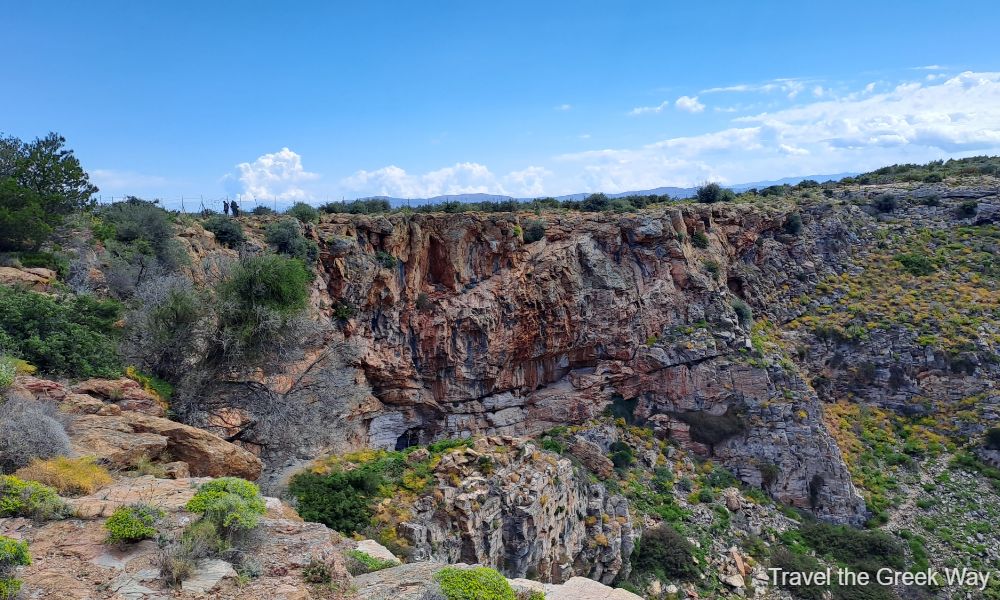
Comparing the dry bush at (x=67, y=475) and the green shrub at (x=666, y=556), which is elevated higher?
the dry bush at (x=67, y=475)

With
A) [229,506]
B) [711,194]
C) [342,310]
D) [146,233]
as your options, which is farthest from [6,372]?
[711,194]

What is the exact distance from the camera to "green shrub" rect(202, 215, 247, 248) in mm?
21062

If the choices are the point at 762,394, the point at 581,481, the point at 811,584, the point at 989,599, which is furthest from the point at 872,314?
the point at 581,481

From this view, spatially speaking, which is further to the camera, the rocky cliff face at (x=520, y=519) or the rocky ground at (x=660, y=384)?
the rocky ground at (x=660, y=384)

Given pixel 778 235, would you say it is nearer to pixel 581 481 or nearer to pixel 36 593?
pixel 581 481

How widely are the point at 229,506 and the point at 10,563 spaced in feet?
6.55

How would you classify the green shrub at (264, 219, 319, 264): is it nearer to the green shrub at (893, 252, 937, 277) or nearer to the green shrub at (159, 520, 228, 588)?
the green shrub at (159, 520, 228, 588)

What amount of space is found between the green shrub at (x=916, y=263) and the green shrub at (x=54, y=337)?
37.5 m

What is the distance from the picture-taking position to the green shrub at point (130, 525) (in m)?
6.14

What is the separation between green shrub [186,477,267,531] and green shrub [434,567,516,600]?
7.93 ft

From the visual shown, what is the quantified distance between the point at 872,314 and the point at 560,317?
17220 millimetres

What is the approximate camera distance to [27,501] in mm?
6391

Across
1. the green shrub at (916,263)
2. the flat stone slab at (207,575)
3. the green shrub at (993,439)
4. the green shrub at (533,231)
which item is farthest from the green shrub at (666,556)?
the green shrub at (916,263)

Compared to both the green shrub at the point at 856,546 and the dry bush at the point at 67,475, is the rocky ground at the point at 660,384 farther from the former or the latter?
the dry bush at the point at 67,475
